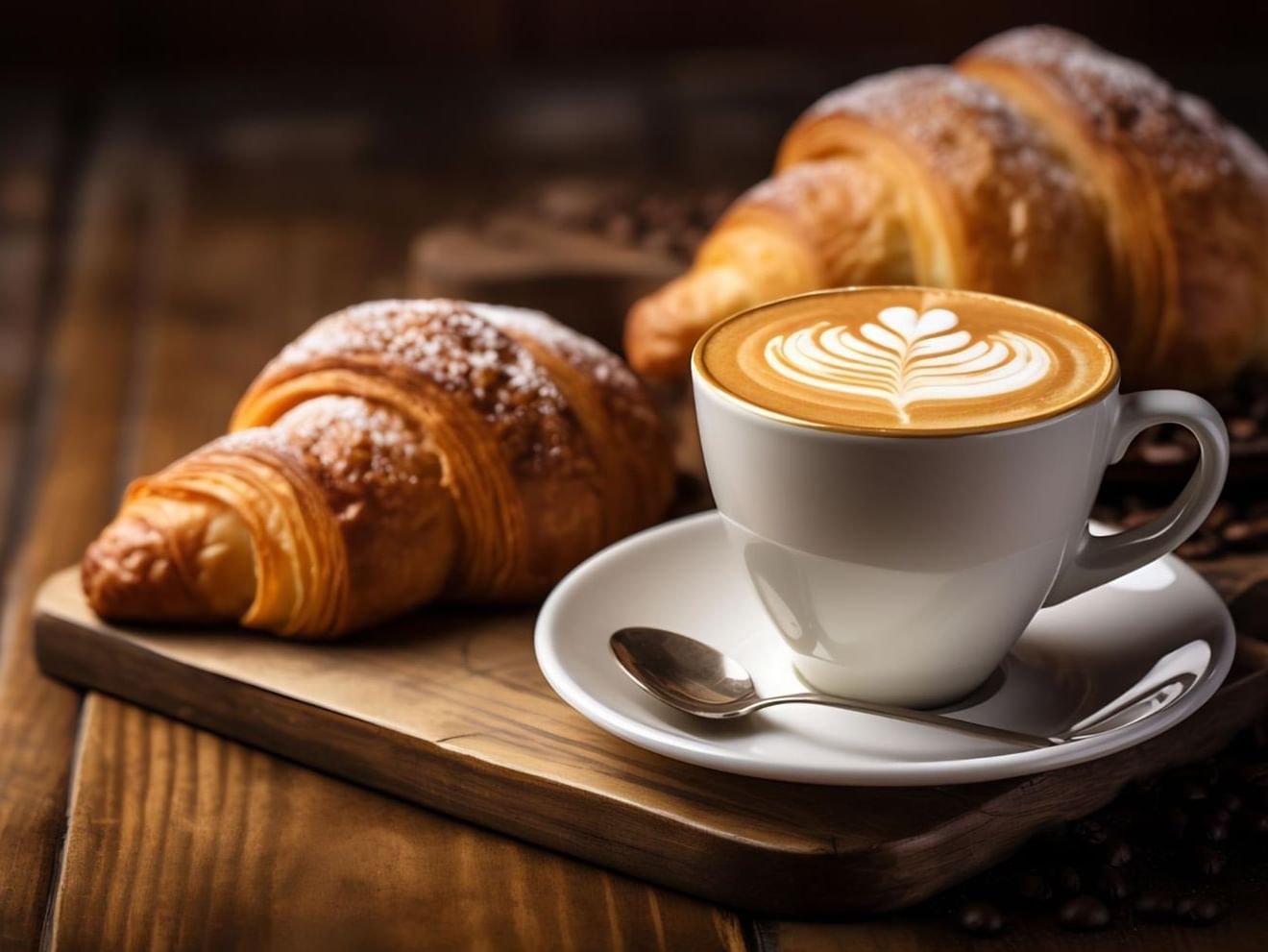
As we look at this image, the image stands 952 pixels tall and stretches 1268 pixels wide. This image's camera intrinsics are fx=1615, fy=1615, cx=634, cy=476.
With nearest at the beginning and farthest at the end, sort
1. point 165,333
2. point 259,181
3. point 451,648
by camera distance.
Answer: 1. point 451,648
2. point 165,333
3. point 259,181

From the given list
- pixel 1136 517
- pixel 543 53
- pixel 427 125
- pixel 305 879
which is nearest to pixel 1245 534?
pixel 1136 517

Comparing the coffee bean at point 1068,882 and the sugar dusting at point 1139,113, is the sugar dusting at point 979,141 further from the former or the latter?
the coffee bean at point 1068,882

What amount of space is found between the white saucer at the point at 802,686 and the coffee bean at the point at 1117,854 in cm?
10

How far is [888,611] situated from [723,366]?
0.23m

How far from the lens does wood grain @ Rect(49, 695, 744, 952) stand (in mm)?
1148

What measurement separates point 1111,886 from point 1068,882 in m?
0.03

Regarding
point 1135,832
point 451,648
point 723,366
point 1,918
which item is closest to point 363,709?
point 451,648

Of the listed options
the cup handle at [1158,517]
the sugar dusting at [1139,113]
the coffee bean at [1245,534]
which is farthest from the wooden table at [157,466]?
the sugar dusting at [1139,113]

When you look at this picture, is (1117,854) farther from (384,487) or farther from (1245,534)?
(384,487)

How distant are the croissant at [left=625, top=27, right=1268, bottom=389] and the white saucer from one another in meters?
0.60

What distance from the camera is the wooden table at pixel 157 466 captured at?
1162mm

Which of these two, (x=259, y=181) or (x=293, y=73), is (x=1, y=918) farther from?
(x=293, y=73)

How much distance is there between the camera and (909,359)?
4.09ft

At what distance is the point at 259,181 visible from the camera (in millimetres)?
3082
